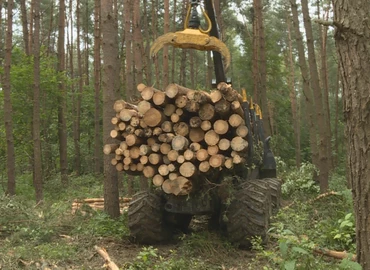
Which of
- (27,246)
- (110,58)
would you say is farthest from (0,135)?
(27,246)

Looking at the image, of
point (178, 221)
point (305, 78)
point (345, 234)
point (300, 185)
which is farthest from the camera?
point (305, 78)

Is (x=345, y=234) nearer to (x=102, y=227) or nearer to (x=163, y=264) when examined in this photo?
(x=163, y=264)

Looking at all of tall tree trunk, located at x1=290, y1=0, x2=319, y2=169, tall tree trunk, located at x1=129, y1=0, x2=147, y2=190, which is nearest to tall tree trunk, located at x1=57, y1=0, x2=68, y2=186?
tall tree trunk, located at x1=129, y1=0, x2=147, y2=190

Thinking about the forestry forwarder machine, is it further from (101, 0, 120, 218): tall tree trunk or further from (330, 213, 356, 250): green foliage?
(101, 0, 120, 218): tall tree trunk

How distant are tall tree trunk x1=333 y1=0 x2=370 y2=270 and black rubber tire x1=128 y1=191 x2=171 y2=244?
384 cm

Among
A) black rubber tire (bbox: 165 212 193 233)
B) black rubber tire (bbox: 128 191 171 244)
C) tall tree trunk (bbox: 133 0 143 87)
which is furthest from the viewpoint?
tall tree trunk (bbox: 133 0 143 87)

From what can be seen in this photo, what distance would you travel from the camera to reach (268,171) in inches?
338

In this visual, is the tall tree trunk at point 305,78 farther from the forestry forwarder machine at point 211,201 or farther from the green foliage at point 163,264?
the green foliage at point 163,264

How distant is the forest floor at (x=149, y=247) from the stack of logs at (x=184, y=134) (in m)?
0.97

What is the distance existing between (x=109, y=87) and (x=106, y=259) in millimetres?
3540

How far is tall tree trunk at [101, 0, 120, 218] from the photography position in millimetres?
7922

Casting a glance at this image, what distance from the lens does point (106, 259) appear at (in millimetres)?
5531

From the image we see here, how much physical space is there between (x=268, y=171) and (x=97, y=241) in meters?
3.61

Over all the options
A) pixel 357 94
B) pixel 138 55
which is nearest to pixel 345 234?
pixel 357 94
